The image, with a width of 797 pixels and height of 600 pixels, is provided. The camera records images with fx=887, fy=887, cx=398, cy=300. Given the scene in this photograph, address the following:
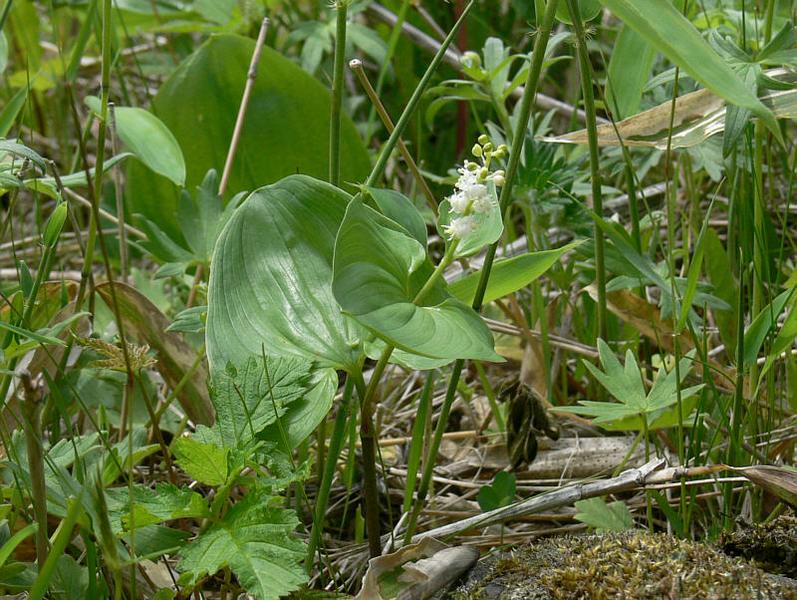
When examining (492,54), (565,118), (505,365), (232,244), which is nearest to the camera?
(232,244)

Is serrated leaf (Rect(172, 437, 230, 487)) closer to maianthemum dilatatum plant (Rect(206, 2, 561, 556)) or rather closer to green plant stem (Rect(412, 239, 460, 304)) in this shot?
maianthemum dilatatum plant (Rect(206, 2, 561, 556))

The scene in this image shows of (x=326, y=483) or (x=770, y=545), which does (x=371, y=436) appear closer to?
(x=326, y=483)

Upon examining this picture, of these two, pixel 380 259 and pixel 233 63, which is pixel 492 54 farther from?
pixel 380 259

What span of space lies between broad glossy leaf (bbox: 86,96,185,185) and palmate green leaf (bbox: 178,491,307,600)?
65 centimetres

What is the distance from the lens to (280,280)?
38.4 inches

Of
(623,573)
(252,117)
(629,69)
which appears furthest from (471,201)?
(252,117)

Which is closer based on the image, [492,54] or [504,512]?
[504,512]

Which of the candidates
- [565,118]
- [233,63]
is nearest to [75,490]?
[233,63]

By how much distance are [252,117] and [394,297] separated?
1.07m

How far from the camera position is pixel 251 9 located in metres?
2.17

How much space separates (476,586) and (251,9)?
5.54ft

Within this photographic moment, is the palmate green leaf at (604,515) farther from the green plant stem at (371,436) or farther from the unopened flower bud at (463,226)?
the unopened flower bud at (463,226)

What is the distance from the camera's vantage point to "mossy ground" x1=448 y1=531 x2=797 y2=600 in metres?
0.78

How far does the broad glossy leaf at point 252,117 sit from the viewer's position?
1.78m
